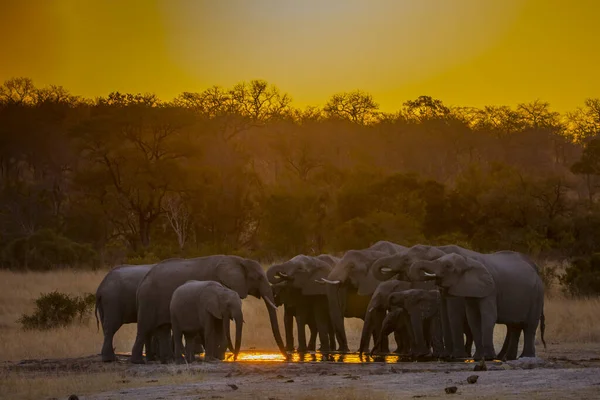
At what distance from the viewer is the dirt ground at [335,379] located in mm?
14312

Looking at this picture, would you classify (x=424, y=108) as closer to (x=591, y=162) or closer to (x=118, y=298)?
(x=591, y=162)

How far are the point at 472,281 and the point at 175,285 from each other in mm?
5158

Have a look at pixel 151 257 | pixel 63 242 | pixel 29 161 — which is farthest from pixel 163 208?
pixel 29 161

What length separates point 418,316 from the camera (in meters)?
20.9

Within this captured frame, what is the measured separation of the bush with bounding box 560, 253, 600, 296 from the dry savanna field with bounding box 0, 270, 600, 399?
6.17 feet

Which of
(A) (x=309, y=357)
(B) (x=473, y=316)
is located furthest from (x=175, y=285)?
(B) (x=473, y=316)

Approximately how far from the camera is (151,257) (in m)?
41.2

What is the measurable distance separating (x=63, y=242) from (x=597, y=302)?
24.5 metres

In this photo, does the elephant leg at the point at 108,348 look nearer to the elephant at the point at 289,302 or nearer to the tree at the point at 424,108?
the elephant at the point at 289,302

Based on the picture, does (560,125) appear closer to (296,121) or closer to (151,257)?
(296,121)

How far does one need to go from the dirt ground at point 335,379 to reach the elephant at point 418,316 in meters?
1.29

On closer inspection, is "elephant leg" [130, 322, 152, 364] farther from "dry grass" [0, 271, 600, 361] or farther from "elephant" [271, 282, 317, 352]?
"elephant" [271, 282, 317, 352]

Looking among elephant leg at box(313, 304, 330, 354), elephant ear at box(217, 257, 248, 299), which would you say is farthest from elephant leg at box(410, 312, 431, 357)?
elephant leg at box(313, 304, 330, 354)

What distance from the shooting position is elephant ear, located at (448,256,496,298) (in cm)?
1969
